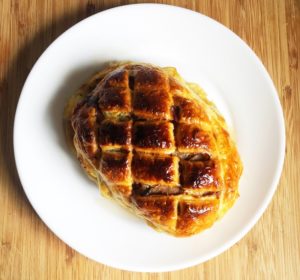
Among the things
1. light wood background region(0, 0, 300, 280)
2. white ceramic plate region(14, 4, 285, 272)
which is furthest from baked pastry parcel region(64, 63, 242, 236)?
Result: light wood background region(0, 0, 300, 280)

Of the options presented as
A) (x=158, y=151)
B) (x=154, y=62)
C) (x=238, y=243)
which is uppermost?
(x=154, y=62)

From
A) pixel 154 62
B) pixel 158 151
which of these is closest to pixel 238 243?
pixel 158 151

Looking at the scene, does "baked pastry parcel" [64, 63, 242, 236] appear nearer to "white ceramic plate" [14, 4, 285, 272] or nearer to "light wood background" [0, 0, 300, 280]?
"white ceramic plate" [14, 4, 285, 272]

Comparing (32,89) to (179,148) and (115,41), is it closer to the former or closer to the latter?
(115,41)

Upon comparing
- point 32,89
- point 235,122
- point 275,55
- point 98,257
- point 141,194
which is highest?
point 275,55

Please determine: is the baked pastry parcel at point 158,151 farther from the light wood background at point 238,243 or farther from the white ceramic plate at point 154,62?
the light wood background at point 238,243

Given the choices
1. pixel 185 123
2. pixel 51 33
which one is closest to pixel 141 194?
pixel 185 123

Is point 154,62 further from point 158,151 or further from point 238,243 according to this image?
point 238,243
